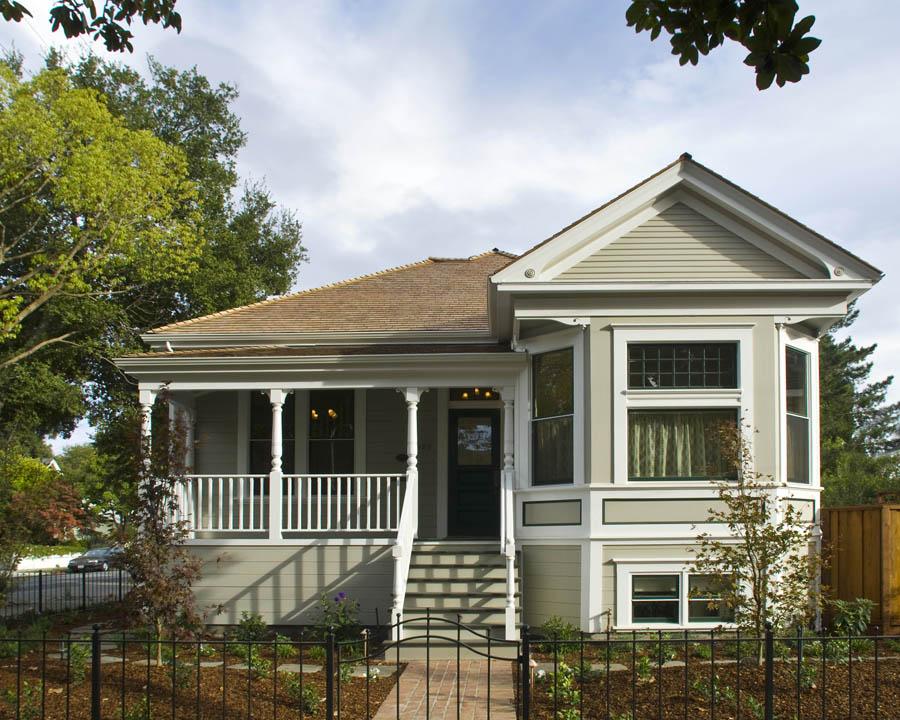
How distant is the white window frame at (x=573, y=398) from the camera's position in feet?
41.4

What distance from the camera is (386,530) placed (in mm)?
13406

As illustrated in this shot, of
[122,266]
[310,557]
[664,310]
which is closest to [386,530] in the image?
[310,557]

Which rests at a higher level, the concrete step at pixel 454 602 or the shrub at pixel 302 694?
the concrete step at pixel 454 602

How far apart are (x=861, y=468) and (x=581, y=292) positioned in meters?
18.0

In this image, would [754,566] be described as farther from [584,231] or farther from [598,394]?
[584,231]

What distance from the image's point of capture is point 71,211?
25.4 m

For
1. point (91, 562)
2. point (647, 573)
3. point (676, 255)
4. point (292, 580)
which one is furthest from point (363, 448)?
point (91, 562)

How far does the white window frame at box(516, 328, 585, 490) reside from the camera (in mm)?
12617

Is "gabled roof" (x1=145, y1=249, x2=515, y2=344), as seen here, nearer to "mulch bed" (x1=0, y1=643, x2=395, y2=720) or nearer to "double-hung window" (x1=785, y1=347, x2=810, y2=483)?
"double-hung window" (x1=785, y1=347, x2=810, y2=483)

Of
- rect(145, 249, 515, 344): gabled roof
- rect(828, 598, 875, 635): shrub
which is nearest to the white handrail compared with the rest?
rect(145, 249, 515, 344): gabled roof

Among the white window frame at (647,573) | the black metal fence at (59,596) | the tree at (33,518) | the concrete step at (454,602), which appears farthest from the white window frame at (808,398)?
the tree at (33,518)

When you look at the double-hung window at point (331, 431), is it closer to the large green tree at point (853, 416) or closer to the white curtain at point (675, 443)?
the white curtain at point (675, 443)

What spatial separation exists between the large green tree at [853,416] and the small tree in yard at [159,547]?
19328 millimetres

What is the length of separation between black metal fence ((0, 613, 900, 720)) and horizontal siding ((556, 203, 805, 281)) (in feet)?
15.4
